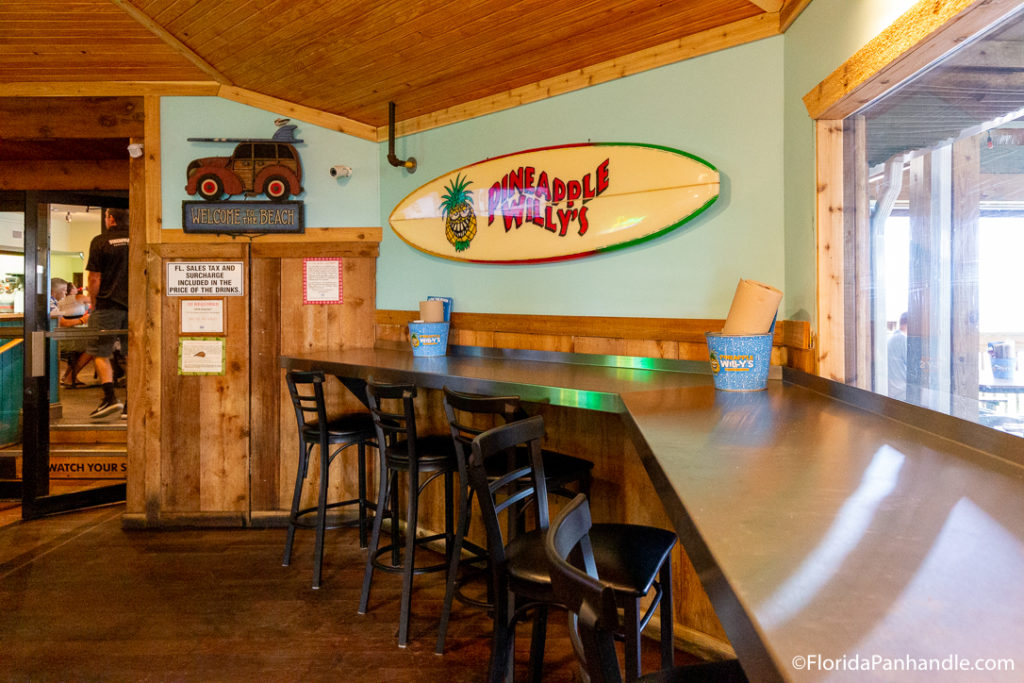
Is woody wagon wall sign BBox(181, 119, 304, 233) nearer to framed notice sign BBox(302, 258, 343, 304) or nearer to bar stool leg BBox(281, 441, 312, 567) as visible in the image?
framed notice sign BBox(302, 258, 343, 304)

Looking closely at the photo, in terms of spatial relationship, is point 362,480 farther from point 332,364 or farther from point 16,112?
point 16,112

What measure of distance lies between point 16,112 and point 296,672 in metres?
3.41

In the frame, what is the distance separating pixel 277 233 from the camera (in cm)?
379

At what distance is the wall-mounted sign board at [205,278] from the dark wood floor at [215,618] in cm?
134

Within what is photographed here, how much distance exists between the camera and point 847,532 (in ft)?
2.87

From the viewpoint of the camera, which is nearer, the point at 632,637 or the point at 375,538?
the point at 632,637

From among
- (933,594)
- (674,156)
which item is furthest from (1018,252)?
(674,156)

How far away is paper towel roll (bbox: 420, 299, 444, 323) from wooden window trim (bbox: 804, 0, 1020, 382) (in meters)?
1.80

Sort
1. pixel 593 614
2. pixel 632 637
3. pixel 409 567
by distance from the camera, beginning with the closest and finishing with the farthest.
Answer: pixel 593 614 → pixel 632 637 → pixel 409 567

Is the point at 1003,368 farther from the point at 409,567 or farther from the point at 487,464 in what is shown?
the point at 409,567

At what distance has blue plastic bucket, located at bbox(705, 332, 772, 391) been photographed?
2123mm

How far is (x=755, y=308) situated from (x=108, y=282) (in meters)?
3.84

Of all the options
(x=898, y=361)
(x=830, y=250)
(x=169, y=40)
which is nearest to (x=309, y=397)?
(x=169, y=40)

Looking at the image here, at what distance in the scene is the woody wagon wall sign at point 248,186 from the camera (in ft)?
12.2
